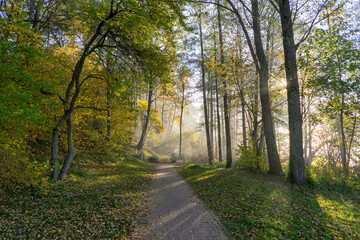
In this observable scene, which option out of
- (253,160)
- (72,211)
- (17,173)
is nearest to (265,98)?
(253,160)

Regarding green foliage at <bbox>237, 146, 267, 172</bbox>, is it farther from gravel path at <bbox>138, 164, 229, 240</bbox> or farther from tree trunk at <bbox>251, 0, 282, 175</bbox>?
gravel path at <bbox>138, 164, 229, 240</bbox>

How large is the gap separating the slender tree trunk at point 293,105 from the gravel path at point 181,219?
15.7ft

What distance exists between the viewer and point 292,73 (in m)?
7.45

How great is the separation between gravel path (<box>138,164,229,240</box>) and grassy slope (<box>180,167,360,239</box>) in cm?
38

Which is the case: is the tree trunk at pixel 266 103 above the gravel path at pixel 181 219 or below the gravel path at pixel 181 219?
above

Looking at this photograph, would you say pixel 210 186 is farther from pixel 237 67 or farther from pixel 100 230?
pixel 237 67

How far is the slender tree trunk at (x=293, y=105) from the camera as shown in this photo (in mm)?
7301

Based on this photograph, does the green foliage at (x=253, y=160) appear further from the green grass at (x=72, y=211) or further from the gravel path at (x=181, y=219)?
the green grass at (x=72, y=211)

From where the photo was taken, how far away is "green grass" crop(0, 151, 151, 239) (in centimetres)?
358

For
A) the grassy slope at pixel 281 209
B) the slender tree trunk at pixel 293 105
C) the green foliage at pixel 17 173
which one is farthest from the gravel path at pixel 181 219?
the slender tree trunk at pixel 293 105

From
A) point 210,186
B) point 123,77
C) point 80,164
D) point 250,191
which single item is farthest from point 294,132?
point 80,164

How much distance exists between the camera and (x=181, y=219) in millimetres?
4691

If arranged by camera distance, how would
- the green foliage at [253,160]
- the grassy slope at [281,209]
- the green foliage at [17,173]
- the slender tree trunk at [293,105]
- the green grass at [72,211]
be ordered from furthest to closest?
the green foliage at [253,160]
the slender tree trunk at [293,105]
the green foliage at [17,173]
the grassy slope at [281,209]
the green grass at [72,211]

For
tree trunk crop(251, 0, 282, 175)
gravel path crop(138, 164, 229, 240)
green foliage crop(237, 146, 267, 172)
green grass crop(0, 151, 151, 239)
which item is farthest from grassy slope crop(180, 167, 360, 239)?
green grass crop(0, 151, 151, 239)
